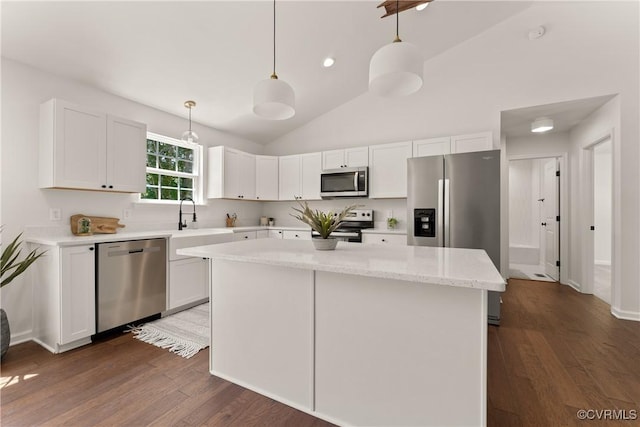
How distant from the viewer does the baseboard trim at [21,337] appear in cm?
249

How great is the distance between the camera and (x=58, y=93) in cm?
274

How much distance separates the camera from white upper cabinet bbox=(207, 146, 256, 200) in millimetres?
4223

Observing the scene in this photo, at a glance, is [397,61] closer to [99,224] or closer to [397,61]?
[397,61]

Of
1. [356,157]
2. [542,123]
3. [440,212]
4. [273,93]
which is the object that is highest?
[542,123]

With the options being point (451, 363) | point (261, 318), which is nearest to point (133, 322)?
point (261, 318)

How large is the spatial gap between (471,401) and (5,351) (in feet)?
10.8

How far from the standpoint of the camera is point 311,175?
4.70 metres

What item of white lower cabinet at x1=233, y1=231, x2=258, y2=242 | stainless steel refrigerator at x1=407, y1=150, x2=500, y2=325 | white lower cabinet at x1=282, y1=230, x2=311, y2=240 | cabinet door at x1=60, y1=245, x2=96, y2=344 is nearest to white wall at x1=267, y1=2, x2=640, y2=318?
stainless steel refrigerator at x1=407, y1=150, x2=500, y2=325

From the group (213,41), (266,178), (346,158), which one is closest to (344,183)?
(346,158)

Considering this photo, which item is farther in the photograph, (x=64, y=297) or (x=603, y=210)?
(x=603, y=210)

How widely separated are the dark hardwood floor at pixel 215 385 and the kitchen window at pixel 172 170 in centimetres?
184

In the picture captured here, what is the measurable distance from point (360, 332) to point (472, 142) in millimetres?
3059

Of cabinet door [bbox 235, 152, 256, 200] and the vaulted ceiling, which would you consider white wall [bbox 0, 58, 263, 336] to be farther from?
cabinet door [bbox 235, 152, 256, 200]

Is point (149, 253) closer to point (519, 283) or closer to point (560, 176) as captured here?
point (519, 283)
